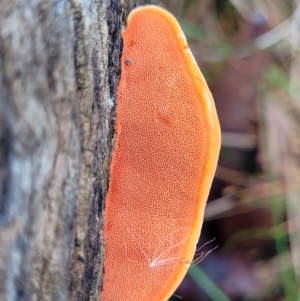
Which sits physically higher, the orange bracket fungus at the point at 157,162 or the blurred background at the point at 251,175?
the orange bracket fungus at the point at 157,162

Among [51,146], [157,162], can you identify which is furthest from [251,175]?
[51,146]

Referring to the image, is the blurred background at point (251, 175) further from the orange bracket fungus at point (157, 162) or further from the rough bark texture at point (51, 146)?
the rough bark texture at point (51, 146)

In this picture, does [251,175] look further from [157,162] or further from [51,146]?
[51,146]

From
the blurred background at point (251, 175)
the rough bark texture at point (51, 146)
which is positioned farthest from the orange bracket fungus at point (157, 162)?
the blurred background at point (251, 175)

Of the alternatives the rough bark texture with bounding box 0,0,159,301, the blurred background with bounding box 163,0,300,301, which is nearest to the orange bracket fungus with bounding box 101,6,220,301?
the rough bark texture with bounding box 0,0,159,301

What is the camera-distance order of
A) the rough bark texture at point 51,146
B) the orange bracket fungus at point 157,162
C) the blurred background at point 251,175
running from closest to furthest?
the rough bark texture at point 51,146, the orange bracket fungus at point 157,162, the blurred background at point 251,175

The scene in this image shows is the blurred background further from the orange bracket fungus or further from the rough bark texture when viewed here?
the rough bark texture

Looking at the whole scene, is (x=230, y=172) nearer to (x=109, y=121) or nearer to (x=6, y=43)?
(x=109, y=121)
